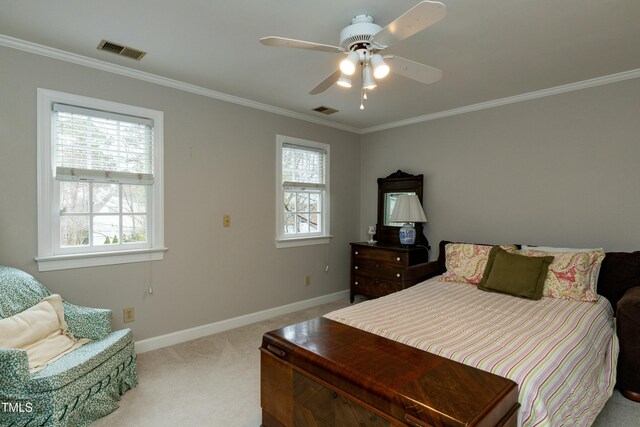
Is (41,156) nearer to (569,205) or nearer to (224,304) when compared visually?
(224,304)

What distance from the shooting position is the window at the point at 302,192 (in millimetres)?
3973

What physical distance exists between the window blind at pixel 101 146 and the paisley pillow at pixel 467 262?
2.86 meters

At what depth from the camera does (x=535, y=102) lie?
3332mm

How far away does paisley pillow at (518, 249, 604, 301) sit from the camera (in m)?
2.59

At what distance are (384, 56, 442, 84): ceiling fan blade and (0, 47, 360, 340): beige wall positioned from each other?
2018 mm

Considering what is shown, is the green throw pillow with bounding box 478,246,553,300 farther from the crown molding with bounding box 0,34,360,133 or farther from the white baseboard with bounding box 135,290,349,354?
the crown molding with bounding box 0,34,360,133

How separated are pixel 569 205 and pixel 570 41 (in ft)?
4.99

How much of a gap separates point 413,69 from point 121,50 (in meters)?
2.04

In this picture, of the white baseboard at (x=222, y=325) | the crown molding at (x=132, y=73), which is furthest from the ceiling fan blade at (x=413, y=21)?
the white baseboard at (x=222, y=325)

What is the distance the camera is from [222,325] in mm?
3469

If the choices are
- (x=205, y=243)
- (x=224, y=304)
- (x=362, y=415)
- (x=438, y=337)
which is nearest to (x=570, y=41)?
(x=438, y=337)

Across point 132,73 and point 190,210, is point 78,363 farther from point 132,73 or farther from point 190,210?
point 132,73

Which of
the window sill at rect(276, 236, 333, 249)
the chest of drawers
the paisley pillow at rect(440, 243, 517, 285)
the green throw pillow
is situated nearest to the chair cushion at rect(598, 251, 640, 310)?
the green throw pillow

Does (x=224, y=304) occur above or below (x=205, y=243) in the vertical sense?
below
